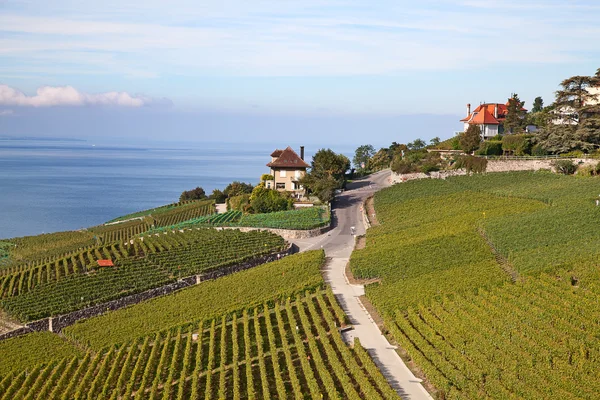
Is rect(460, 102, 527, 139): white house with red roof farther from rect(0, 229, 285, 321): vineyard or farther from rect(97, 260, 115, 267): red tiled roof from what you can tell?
rect(97, 260, 115, 267): red tiled roof

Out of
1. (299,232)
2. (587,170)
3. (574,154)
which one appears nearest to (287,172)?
(299,232)

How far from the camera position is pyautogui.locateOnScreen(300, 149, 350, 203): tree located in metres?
55.7

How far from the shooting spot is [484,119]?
218ft

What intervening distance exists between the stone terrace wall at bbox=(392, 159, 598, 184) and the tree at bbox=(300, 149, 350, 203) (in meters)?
5.77

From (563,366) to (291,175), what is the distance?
4394 centimetres

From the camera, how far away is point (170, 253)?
1736 inches

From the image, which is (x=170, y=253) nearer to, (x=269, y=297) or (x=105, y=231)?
(x=269, y=297)

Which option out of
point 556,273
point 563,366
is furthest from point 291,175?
point 563,366

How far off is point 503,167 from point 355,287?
28.2m

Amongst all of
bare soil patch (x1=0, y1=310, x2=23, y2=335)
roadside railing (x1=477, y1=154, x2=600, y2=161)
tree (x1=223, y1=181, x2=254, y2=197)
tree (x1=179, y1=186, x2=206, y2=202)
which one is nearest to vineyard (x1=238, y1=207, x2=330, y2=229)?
tree (x1=223, y1=181, x2=254, y2=197)

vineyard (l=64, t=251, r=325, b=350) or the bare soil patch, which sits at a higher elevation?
vineyard (l=64, t=251, r=325, b=350)

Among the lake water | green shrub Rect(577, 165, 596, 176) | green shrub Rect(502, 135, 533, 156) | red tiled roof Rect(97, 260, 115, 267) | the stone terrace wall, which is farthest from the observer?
the lake water

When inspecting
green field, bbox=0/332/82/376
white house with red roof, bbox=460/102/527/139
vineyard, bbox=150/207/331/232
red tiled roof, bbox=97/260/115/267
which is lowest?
green field, bbox=0/332/82/376

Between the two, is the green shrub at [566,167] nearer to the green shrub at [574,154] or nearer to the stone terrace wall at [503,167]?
the stone terrace wall at [503,167]
